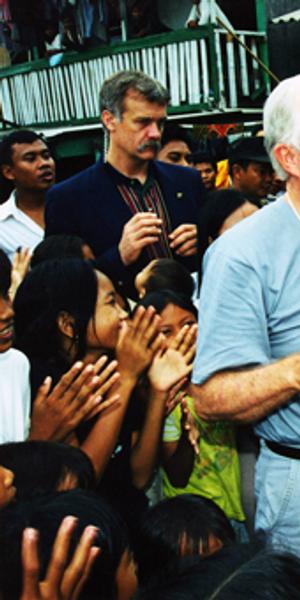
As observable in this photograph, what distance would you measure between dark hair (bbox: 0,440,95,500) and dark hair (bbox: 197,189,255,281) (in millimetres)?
1750

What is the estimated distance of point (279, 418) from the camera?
2246 millimetres

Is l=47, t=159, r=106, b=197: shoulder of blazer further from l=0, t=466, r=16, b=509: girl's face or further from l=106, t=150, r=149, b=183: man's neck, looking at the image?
l=0, t=466, r=16, b=509: girl's face

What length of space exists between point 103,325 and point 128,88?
1.24 meters

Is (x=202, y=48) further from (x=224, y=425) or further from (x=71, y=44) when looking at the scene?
(x=224, y=425)

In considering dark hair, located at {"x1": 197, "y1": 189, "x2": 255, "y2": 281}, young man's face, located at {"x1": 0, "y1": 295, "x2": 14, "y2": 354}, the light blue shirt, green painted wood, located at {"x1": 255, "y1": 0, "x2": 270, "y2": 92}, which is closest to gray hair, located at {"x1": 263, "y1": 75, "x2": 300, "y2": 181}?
the light blue shirt

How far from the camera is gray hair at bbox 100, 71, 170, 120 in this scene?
3729mm

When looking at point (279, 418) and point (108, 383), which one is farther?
point (108, 383)

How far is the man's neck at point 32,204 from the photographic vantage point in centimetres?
477

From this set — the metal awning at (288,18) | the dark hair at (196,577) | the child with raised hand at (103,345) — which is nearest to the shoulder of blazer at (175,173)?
the child with raised hand at (103,345)

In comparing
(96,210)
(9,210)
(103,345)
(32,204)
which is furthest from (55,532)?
(32,204)

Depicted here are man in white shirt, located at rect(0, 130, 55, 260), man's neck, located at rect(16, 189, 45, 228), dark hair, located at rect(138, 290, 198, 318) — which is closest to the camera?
dark hair, located at rect(138, 290, 198, 318)

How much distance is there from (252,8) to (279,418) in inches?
443

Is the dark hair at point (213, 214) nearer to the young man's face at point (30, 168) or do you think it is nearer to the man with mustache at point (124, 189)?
the man with mustache at point (124, 189)

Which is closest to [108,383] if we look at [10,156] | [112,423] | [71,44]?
[112,423]
